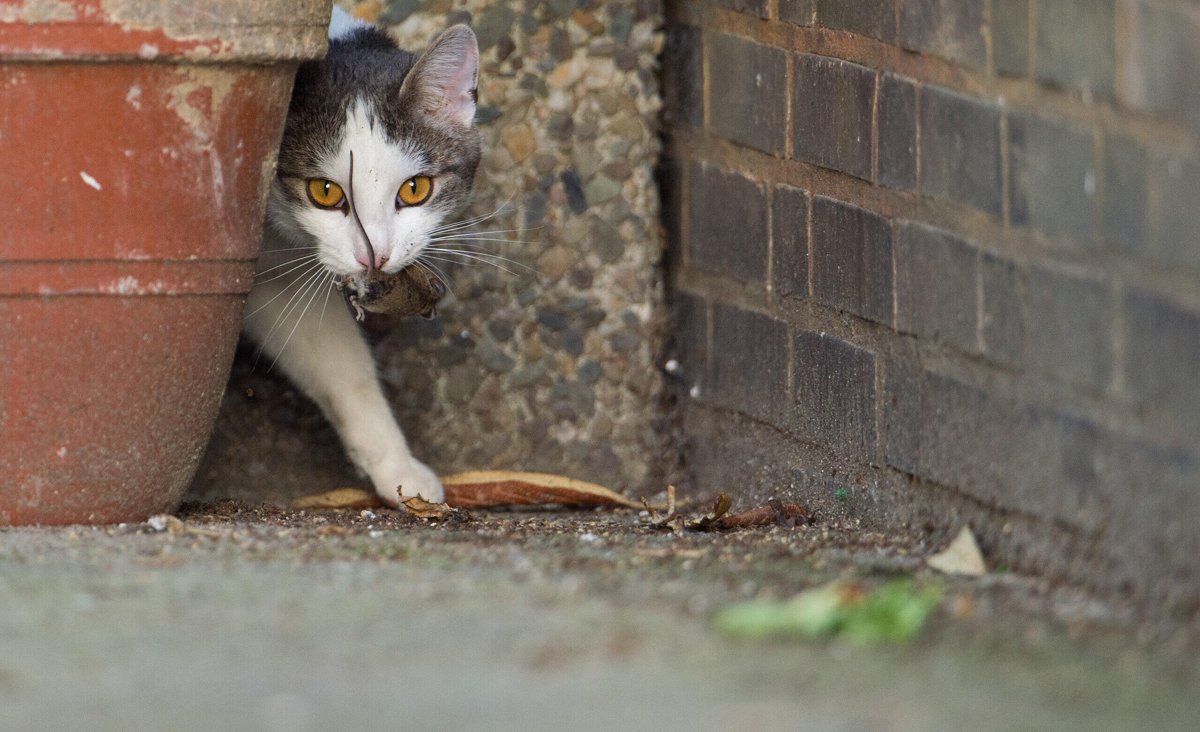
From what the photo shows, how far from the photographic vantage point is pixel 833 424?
7.70 feet

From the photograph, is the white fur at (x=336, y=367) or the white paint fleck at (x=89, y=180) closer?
the white paint fleck at (x=89, y=180)

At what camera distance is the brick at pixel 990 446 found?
166 cm

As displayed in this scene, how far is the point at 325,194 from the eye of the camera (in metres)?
2.53

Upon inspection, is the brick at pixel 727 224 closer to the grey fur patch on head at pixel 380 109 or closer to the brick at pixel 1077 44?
the grey fur patch on head at pixel 380 109

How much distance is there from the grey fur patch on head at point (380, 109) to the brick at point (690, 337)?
0.50 metres

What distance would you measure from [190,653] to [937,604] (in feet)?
2.48

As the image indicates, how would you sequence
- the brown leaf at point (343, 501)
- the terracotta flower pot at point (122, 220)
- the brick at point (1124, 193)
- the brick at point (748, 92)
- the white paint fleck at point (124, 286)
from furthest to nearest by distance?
the brown leaf at point (343, 501) < the brick at point (748, 92) < the white paint fleck at point (124, 286) < the terracotta flower pot at point (122, 220) < the brick at point (1124, 193)

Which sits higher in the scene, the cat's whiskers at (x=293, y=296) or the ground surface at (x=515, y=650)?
the cat's whiskers at (x=293, y=296)

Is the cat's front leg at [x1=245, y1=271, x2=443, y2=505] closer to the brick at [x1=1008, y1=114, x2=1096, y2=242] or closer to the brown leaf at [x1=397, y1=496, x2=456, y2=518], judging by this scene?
the brown leaf at [x1=397, y1=496, x2=456, y2=518]

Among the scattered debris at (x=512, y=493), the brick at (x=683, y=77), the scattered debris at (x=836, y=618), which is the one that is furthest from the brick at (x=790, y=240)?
the scattered debris at (x=836, y=618)

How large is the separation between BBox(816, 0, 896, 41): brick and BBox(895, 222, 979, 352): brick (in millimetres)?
277

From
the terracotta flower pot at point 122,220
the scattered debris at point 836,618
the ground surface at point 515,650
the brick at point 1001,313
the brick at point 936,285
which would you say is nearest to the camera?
the ground surface at point 515,650

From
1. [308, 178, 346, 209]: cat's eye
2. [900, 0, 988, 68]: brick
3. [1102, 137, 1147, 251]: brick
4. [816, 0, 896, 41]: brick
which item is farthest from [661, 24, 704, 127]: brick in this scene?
[1102, 137, 1147, 251]: brick

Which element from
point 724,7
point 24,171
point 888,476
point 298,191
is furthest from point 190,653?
point 724,7
